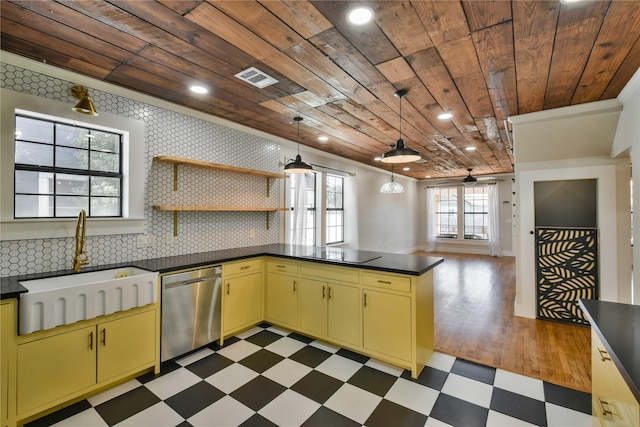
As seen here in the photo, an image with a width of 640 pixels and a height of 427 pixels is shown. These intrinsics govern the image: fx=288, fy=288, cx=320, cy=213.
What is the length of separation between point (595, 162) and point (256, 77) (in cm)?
393

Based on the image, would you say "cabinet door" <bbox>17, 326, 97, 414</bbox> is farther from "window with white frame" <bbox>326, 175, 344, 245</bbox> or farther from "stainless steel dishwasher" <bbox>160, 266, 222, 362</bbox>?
"window with white frame" <bbox>326, 175, 344, 245</bbox>

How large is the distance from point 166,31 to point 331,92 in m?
1.41

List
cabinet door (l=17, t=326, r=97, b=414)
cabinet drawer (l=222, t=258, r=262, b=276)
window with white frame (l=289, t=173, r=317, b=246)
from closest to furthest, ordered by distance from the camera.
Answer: cabinet door (l=17, t=326, r=97, b=414)
cabinet drawer (l=222, t=258, r=262, b=276)
window with white frame (l=289, t=173, r=317, b=246)

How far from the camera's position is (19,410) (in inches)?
69.6

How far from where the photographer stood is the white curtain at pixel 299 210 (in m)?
4.62

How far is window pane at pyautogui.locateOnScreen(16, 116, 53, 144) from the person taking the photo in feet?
7.33

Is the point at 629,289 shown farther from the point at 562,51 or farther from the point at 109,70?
the point at 109,70

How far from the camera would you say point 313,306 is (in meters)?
3.00

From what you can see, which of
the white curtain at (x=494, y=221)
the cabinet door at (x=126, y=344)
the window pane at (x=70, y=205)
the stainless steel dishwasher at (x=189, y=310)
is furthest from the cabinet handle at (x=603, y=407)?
the white curtain at (x=494, y=221)

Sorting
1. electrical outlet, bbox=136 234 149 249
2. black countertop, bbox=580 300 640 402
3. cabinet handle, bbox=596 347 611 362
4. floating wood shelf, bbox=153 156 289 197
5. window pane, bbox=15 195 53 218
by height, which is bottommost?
cabinet handle, bbox=596 347 611 362

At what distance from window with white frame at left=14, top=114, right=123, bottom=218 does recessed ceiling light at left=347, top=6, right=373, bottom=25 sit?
2425 mm

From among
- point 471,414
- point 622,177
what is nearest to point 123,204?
point 471,414

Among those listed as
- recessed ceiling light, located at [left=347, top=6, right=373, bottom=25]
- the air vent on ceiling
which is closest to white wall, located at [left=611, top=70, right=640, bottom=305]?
recessed ceiling light, located at [left=347, top=6, right=373, bottom=25]

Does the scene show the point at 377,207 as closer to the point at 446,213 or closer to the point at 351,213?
the point at 351,213
